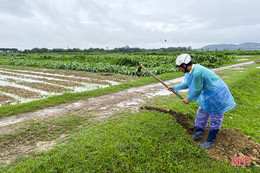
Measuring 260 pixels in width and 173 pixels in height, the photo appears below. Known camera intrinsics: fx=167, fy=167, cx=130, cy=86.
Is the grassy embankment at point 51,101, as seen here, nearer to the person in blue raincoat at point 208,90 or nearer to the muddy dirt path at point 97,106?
the muddy dirt path at point 97,106

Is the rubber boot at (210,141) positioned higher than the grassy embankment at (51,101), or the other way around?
the grassy embankment at (51,101)

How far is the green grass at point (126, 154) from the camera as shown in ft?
9.38

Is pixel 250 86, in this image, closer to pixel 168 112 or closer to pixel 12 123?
pixel 168 112

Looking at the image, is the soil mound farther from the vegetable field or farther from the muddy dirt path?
the vegetable field

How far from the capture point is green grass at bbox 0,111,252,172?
2.86 m

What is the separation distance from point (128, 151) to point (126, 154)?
9cm

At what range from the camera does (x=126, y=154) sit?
3.13m

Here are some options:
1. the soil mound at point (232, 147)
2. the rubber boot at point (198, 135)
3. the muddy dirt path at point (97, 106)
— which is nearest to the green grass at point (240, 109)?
the soil mound at point (232, 147)

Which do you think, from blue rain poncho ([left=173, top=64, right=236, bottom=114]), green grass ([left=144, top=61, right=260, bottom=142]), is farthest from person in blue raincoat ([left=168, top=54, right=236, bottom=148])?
green grass ([left=144, top=61, right=260, bottom=142])

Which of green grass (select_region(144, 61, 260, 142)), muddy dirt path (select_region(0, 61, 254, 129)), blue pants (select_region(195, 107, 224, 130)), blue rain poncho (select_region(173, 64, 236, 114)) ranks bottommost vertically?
green grass (select_region(144, 61, 260, 142))

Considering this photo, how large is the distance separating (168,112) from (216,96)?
204 cm

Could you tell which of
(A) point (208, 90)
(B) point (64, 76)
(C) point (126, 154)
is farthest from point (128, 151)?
(B) point (64, 76)

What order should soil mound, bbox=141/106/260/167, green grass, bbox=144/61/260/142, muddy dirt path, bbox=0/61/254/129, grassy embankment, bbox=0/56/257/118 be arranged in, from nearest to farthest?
1. soil mound, bbox=141/106/260/167
2. green grass, bbox=144/61/260/142
3. muddy dirt path, bbox=0/61/254/129
4. grassy embankment, bbox=0/56/257/118

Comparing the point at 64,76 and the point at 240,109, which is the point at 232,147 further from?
the point at 64,76
